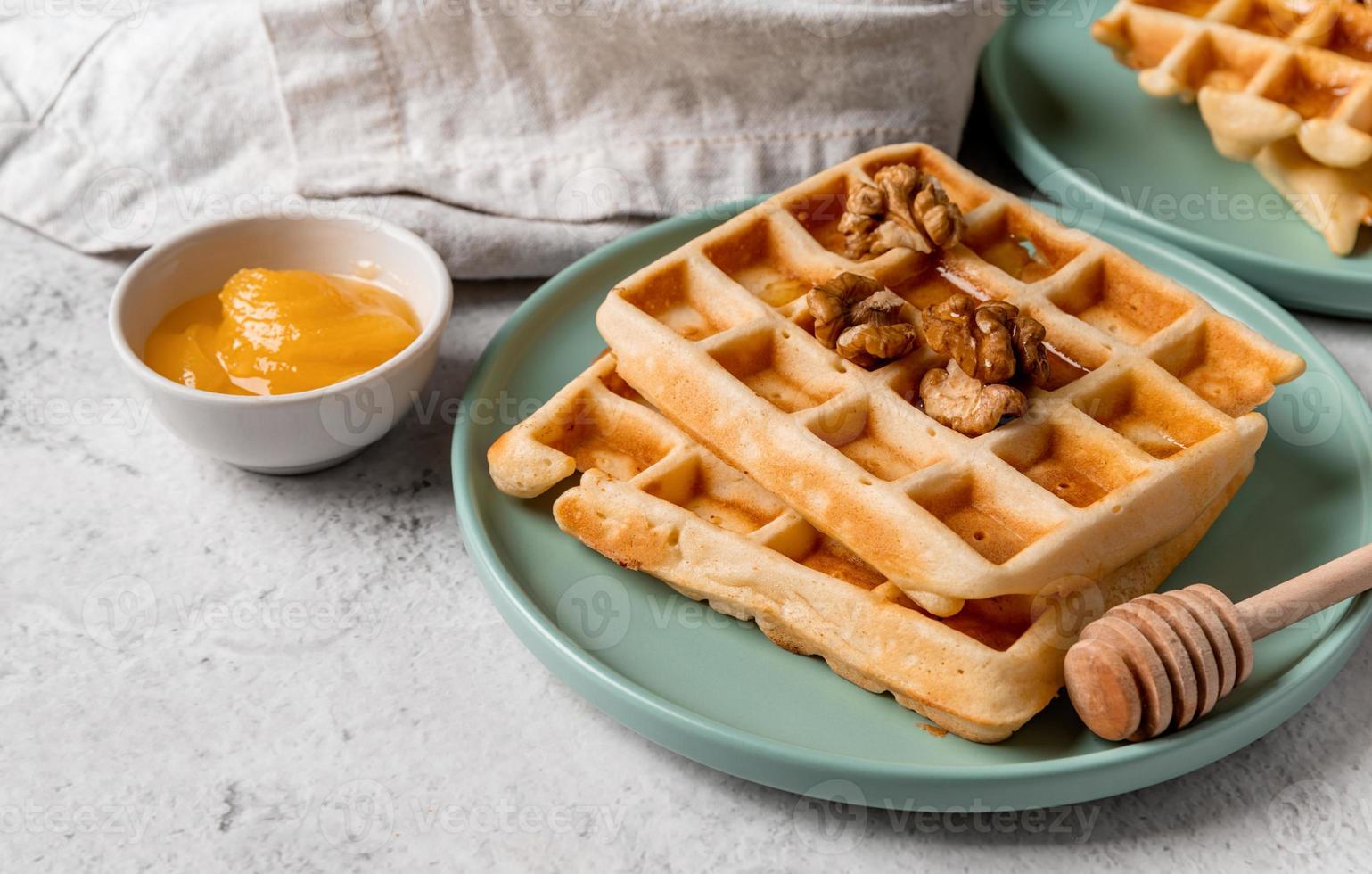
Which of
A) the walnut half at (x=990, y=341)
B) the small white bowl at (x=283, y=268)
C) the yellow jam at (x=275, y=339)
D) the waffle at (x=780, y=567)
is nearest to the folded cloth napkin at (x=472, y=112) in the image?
the small white bowl at (x=283, y=268)

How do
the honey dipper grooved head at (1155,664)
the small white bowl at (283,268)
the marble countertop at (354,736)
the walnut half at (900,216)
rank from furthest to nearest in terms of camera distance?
1. the walnut half at (900,216)
2. the small white bowl at (283,268)
3. the marble countertop at (354,736)
4. the honey dipper grooved head at (1155,664)

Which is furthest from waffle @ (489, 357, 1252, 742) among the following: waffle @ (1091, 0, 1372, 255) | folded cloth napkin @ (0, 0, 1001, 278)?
waffle @ (1091, 0, 1372, 255)

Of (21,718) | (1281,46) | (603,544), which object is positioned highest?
(1281,46)

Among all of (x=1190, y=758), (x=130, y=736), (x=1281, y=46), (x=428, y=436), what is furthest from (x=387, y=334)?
(x=1281, y=46)

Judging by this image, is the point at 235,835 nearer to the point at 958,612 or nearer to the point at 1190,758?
the point at 958,612

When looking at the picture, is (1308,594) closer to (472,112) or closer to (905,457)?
(905,457)

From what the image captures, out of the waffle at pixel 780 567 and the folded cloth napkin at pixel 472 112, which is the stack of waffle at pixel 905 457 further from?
the folded cloth napkin at pixel 472 112
